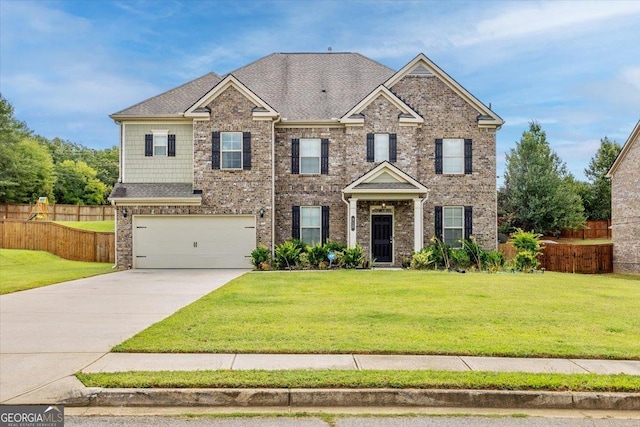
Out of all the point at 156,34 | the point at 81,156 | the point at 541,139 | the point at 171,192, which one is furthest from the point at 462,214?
the point at 81,156

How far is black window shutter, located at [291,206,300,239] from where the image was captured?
881 inches

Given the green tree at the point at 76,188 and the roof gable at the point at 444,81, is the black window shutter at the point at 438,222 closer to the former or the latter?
the roof gable at the point at 444,81

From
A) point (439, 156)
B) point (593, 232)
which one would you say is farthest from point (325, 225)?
point (593, 232)

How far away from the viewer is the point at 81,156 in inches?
2739

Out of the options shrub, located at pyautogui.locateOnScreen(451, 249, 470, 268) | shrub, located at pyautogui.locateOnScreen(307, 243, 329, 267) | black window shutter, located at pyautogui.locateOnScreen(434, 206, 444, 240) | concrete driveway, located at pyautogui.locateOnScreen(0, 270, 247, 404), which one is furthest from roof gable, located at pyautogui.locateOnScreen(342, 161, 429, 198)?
concrete driveway, located at pyautogui.locateOnScreen(0, 270, 247, 404)

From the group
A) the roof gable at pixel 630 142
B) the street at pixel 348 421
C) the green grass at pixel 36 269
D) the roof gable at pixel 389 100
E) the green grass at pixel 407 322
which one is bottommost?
the green grass at pixel 36 269

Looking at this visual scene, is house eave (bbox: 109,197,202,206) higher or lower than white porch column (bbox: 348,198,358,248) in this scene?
higher

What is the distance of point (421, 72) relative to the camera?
74.6ft

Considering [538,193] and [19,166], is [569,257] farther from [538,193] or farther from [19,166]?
[19,166]

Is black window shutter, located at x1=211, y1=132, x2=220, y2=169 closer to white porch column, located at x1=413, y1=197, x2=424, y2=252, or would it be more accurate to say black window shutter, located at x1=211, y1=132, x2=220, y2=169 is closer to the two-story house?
the two-story house

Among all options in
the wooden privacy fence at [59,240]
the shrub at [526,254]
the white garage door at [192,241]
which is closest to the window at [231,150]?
the white garage door at [192,241]

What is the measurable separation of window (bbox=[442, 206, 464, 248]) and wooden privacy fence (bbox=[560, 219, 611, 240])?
25562 millimetres

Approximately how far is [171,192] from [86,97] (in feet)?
80.8

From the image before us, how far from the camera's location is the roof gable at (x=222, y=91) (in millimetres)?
21312
